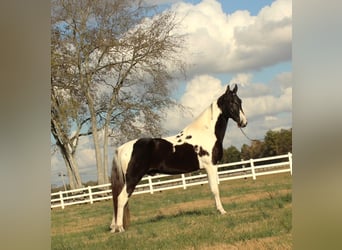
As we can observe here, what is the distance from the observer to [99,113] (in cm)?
328

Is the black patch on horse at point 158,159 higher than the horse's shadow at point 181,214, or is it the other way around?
the black patch on horse at point 158,159

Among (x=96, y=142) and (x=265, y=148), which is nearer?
(x=96, y=142)

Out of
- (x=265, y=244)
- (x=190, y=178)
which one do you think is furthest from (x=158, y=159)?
(x=265, y=244)

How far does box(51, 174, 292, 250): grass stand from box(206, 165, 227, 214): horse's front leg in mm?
29

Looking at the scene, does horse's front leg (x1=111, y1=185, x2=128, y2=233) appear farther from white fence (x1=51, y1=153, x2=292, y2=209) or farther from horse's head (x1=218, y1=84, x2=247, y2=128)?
horse's head (x1=218, y1=84, x2=247, y2=128)

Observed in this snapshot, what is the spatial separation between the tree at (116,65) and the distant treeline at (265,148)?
0.49 m

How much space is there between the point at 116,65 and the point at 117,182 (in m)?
0.73

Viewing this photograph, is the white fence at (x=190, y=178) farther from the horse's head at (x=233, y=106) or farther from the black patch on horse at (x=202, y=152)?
the horse's head at (x=233, y=106)

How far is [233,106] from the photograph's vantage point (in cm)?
335

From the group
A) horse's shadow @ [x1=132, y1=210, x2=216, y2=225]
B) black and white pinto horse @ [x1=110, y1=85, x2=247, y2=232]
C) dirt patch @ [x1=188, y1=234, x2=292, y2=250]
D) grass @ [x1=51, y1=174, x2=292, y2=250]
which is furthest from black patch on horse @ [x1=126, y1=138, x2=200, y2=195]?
dirt patch @ [x1=188, y1=234, x2=292, y2=250]

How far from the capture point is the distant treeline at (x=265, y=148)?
3.32 meters

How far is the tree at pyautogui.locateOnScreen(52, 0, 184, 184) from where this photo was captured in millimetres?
3256

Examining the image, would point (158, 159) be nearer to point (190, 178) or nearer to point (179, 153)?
point (179, 153)

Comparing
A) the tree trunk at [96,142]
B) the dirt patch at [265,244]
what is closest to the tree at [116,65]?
the tree trunk at [96,142]
